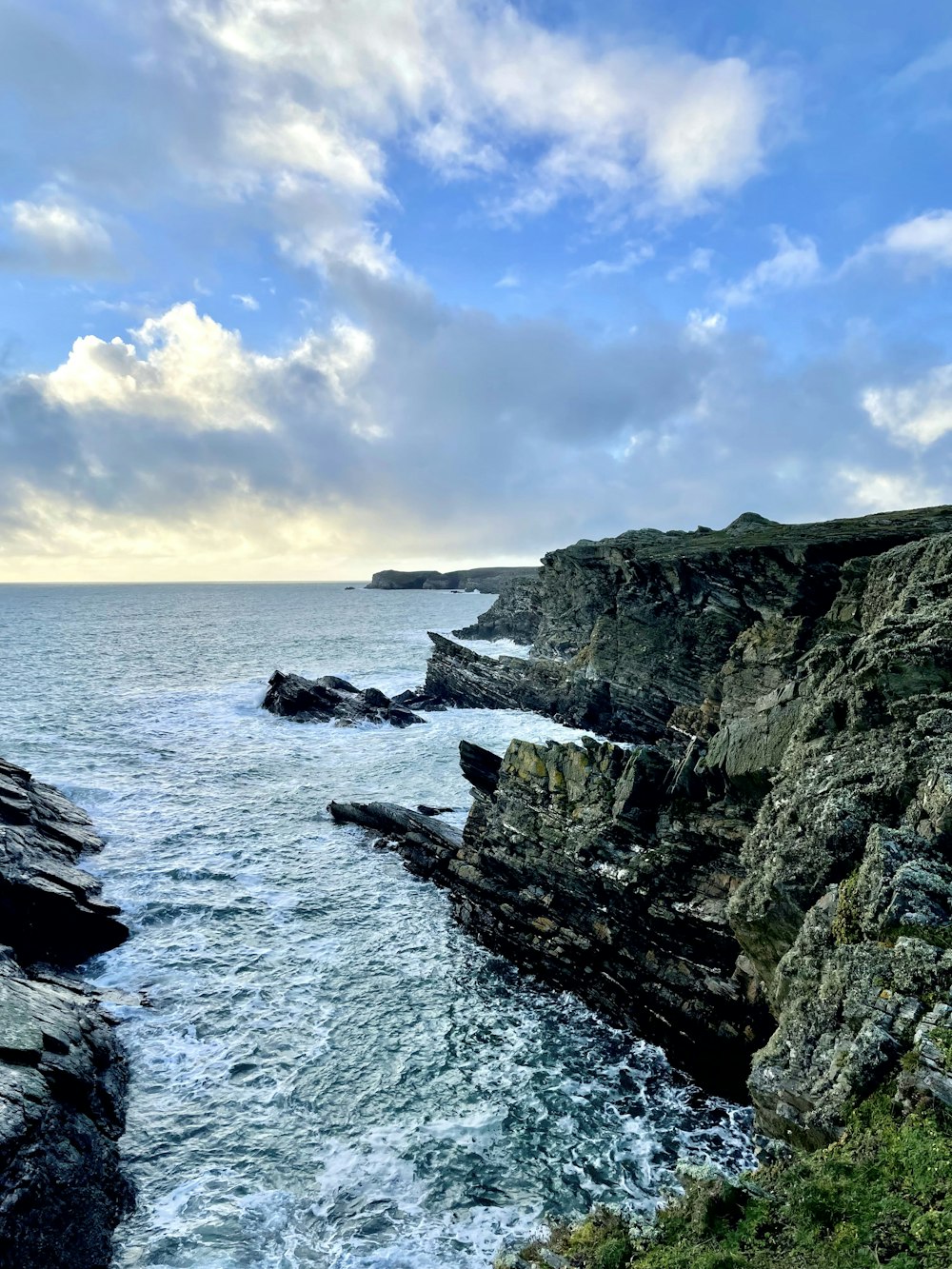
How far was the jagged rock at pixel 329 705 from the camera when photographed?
178 ft

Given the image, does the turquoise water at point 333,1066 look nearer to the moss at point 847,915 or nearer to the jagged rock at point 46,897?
the jagged rock at point 46,897

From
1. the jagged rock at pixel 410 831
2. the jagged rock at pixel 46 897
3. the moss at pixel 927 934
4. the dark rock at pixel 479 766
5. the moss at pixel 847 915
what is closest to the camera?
the moss at pixel 927 934

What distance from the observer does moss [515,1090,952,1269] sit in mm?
7309

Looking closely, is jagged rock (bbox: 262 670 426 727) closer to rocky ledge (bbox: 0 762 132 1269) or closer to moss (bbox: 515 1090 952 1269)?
rocky ledge (bbox: 0 762 132 1269)

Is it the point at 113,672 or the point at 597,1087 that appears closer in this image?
the point at 597,1087

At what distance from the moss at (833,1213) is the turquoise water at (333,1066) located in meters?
4.13

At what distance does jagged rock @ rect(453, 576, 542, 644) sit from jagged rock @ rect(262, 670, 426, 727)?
57101 mm

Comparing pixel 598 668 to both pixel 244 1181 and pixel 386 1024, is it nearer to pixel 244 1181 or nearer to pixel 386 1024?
pixel 386 1024

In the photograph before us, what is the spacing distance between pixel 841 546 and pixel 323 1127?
1597 inches

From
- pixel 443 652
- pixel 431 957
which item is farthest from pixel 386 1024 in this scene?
pixel 443 652

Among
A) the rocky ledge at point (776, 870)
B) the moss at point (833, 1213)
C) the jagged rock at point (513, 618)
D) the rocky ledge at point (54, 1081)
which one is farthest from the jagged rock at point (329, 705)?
the jagged rock at point (513, 618)

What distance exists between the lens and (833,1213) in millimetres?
8016

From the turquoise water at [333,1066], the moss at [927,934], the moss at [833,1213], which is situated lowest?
the turquoise water at [333,1066]

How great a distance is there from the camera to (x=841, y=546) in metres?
40.0
